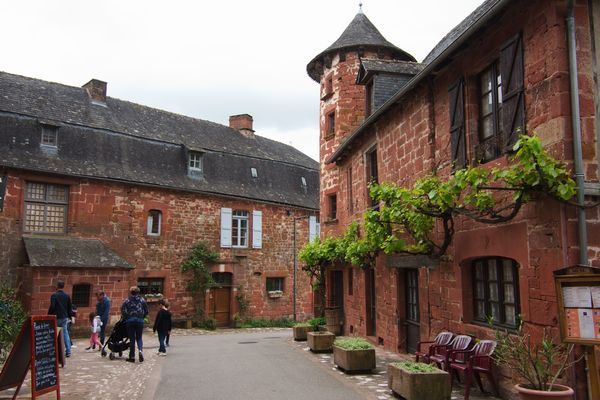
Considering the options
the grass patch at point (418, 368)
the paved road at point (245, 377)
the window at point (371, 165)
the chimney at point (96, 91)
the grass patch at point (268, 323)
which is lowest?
the grass patch at point (268, 323)

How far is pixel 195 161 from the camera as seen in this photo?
22516mm

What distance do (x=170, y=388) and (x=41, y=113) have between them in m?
14.2

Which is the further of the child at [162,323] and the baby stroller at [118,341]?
the child at [162,323]

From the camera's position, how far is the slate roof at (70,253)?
16078 millimetres

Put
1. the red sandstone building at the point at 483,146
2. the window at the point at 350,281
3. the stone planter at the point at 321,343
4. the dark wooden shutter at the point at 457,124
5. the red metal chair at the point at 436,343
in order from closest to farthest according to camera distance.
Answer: the red sandstone building at the point at 483,146 → the red metal chair at the point at 436,343 → the dark wooden shutter at the point at 457,124 → the stone planter at the point at 321,343 → the window at the point at 350,281

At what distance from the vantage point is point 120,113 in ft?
72.6

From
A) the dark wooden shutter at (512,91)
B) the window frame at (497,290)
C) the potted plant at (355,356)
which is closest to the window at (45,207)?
the potted plant at (355,356)

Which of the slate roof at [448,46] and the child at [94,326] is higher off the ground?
the slate roof at [448,46]

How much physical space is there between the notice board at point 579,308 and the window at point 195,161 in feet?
60.7

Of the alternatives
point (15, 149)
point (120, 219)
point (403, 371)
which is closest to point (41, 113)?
point (15, 149)

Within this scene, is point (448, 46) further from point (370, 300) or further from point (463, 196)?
point (370, 300)

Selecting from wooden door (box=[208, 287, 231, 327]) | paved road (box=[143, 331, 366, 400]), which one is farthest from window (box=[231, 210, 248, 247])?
paved road (box=[143, 331, 366, 400])

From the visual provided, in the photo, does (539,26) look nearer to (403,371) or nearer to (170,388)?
(403,371)

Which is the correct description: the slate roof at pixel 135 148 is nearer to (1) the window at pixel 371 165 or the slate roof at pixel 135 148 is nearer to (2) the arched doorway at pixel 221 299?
(2) the arched doorway at pixel 221 299
